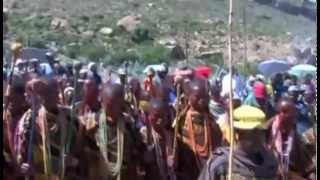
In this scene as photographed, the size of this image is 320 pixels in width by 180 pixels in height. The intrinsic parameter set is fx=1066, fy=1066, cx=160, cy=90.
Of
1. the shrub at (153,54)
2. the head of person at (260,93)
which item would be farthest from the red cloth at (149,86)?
the shrub at (153,54)

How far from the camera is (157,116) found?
727 centimetres

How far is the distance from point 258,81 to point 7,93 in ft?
16.1

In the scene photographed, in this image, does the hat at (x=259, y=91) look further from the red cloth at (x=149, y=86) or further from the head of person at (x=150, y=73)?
the red cloth at (x=149, y=86)

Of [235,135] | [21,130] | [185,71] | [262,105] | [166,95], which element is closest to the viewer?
[235,135]

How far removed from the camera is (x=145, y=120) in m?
7.36

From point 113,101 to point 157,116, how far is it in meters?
0.48

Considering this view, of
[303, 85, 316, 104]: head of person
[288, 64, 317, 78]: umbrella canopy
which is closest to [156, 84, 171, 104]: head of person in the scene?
[303, 85, 316, 104]: head of person

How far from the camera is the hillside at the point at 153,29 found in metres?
20.8

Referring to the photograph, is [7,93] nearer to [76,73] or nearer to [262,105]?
[262,105]

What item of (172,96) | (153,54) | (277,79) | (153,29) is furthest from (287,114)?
(153,29)

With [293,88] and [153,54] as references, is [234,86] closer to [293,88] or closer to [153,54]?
[293,88]

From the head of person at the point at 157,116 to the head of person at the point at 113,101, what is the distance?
0.34 meters

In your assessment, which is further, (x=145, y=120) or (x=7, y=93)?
(x=145, y=120)

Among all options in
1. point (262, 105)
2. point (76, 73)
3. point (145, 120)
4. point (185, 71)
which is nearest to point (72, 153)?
point (145, 120)
